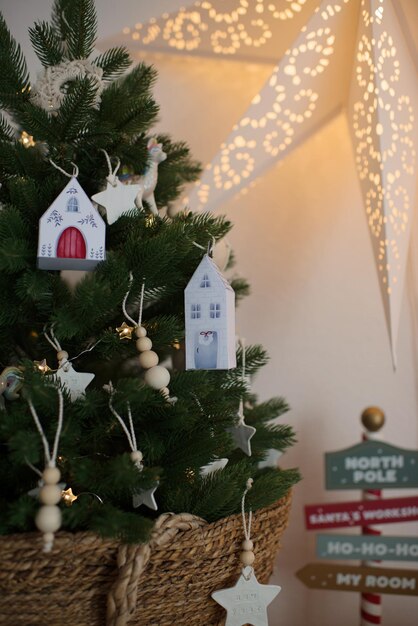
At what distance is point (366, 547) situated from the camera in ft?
3.54

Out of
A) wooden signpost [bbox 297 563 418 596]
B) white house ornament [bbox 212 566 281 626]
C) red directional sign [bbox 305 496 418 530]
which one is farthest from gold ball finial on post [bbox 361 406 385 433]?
white house ornament [bbox 212 566 281 626]

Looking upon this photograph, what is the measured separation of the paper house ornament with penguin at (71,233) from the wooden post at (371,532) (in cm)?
63

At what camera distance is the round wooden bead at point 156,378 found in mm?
790

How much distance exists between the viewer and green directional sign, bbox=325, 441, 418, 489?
1.11m

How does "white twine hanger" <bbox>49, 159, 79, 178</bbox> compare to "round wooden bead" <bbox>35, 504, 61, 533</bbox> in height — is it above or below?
above

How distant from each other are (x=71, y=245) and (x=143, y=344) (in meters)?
0.16

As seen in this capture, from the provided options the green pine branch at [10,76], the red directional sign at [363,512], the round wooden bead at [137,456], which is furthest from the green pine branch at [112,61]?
the red directional sign at [363,512]

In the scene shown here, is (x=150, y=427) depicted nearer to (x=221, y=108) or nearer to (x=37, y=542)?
(x=37, y=542)

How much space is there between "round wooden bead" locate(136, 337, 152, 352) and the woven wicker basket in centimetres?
22

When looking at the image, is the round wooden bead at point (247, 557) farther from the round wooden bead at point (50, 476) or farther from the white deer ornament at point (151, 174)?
the white deer ornament at point (151, 174)

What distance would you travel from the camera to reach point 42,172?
0.88 m

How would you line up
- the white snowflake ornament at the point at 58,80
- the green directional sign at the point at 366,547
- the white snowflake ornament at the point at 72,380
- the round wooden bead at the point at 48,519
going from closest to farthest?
the round wooden bead at the point at 48,519 → the white snowflake ornament at the point at 72,380 → the white snowflake ornament at the point at 58,80 → the green directional sign at the point at 366,547

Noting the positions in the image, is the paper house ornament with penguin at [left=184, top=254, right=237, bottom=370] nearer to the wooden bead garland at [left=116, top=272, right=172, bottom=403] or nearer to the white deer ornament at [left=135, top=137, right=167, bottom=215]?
the wooden bead garland at [left=116, top=272, right=172, bottom=403]

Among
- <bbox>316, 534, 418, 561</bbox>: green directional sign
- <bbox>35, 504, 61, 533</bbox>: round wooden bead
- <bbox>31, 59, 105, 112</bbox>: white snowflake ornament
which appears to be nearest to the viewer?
<bbox>35, 504, 61, 533</bbox>: round wooden bead
